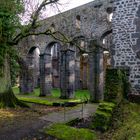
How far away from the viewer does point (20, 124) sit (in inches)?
414

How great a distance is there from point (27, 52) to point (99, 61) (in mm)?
11265

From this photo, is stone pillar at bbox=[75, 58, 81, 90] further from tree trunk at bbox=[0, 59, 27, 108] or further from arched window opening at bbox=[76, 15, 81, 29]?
tree trunk at bbox=[0, 59, 27, 108]

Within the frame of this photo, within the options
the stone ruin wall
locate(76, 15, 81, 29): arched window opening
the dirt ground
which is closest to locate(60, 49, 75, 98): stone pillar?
locate(76, 15, 81, 29): arched window opening

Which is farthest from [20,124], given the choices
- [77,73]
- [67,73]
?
[77,73]

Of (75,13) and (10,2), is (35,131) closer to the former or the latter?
(10,2)

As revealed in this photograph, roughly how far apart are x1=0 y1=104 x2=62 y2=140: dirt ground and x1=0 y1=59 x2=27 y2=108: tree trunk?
59 centimetres

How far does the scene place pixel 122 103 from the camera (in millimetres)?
11727

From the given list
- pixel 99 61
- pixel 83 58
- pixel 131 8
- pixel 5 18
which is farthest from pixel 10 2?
pixel 83 58

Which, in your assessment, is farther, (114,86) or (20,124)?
(114,86)

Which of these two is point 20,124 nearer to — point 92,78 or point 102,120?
point 102,120

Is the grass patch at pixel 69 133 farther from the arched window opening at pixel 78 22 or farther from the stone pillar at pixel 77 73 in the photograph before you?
the stone pillar at pixel 77 73

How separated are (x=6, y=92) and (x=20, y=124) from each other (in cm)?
414

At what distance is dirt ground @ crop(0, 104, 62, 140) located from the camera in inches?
346

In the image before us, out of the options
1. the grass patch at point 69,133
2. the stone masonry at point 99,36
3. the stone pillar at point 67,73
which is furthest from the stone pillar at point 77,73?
the grass patch at point 69,133
